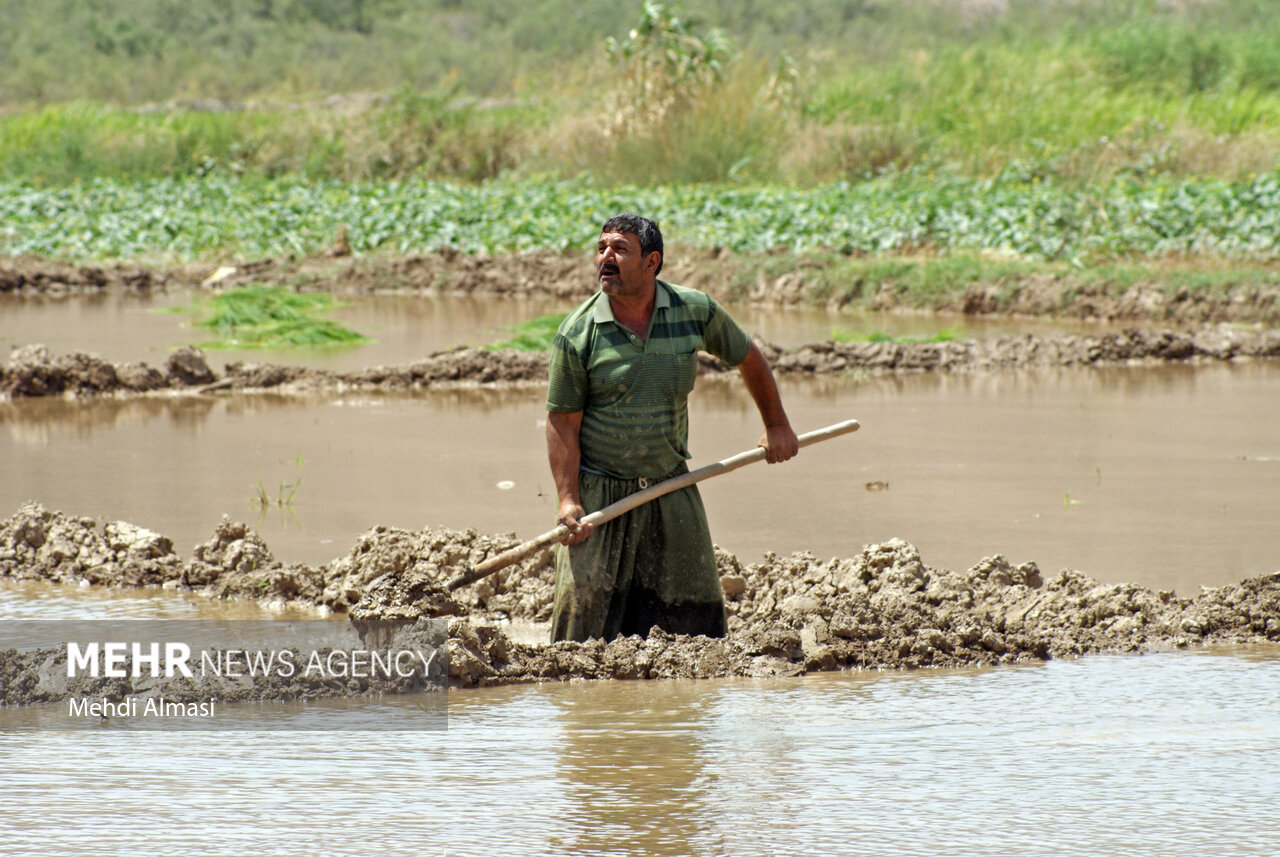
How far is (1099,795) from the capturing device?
11.8 feet

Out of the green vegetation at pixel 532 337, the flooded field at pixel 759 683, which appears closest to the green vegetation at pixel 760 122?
the green vegetation at pixel 532 337

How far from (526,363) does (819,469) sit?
347 cm

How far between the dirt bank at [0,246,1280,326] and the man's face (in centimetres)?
967

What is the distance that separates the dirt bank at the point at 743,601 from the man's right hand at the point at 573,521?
0.36 meters

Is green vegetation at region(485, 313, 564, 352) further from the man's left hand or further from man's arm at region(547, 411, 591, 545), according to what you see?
man's arm at region(547, 411, 591, 545)

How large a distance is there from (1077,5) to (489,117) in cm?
2739

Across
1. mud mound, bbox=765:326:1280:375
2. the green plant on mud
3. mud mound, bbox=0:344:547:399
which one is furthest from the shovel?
mud mound, bbox=765:326:1280:375

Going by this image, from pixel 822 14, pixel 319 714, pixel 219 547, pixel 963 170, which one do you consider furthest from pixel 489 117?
pixel 822 14

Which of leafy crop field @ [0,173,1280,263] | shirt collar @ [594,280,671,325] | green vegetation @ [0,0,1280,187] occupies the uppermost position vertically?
green vegetation @ [0,0,1280,187]

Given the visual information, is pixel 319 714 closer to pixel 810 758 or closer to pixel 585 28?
pixel 810 758

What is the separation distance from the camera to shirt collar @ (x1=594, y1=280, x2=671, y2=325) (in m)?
4.43

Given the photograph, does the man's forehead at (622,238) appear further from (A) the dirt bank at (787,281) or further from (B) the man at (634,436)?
(A) the dirt bank at (787,281)

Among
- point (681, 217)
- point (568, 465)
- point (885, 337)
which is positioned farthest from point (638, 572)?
point (681, 217)

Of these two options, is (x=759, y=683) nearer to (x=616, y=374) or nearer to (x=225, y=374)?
(x=616, y=374)
